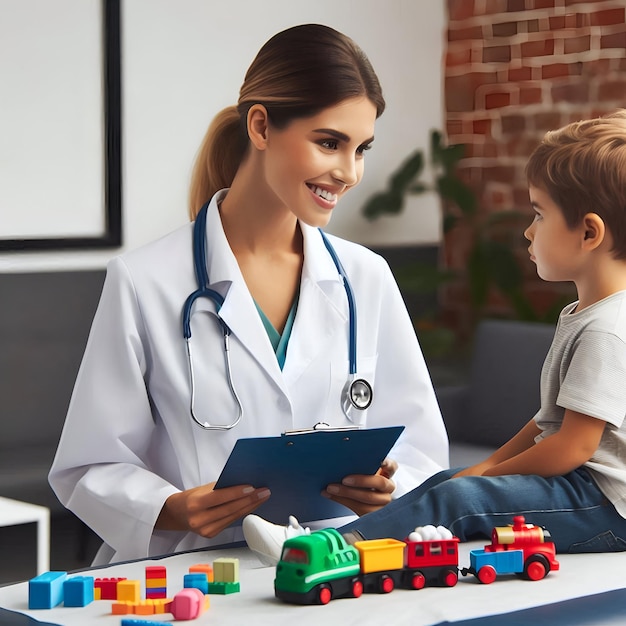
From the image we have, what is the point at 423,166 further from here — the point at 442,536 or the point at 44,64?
the point at 442,536

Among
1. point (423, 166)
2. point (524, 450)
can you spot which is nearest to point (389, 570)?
point (524, 450)

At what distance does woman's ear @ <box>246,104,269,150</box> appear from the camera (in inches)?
60.4

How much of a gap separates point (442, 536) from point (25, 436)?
2.40 meters

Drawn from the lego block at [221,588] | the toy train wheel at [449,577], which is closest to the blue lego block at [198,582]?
the lego block at [221,588]

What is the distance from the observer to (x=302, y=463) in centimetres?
125

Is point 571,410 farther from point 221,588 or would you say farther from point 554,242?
point 221,588

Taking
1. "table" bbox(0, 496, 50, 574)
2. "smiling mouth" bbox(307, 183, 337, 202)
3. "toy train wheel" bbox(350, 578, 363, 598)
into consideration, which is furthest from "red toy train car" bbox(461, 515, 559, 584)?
"table" bbox(0, 496, 50, 574)

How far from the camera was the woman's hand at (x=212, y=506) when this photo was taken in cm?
129

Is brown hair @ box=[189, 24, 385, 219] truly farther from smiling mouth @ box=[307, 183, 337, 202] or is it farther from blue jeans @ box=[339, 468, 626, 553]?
blue jeans @ box=[339, 468, 626, 553]

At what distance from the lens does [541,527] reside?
3.93ft

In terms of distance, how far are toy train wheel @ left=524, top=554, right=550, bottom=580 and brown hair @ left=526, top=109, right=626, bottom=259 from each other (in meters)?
0.40

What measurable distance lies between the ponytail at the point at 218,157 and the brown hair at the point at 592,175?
1.72ft

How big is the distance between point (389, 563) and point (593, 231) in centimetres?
49

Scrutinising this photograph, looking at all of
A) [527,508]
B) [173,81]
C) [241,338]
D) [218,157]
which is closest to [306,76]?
[218,157]
